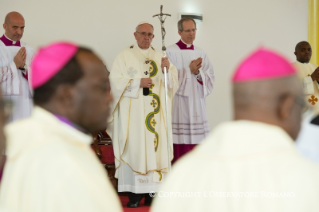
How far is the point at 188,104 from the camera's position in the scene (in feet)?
27.2

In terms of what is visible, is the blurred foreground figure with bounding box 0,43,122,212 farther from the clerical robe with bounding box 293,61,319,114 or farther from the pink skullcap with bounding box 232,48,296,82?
the clerical robe with bounding box 293,61,319,114

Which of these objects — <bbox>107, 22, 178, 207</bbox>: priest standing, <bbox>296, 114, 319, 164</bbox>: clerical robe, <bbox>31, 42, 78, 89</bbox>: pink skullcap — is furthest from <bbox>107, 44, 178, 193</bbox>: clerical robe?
<bbox>31, 42, 78, 89</bbox>: pink skullcap

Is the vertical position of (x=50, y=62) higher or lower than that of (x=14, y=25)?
lower

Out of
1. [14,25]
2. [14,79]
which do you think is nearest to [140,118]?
[14,79]

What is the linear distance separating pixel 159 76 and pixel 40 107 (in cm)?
560

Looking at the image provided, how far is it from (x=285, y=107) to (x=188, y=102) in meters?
6.37

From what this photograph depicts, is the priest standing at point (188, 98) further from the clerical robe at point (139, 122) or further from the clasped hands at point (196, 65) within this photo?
the clerical robe at point (139, 122)

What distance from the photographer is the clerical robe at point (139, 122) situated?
24.7 feet

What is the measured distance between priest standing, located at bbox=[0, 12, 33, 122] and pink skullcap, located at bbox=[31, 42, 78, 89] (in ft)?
17.1

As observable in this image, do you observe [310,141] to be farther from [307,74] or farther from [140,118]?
[307,74]

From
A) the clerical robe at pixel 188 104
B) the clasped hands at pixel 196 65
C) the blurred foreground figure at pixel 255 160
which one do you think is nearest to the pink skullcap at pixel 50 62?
the blurred foreground figure at pixel 255 160

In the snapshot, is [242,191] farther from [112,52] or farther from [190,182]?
[112,52]

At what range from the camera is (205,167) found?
1902mm

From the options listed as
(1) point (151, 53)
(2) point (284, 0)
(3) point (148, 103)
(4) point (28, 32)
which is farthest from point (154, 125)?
(2) point (284, 0)
